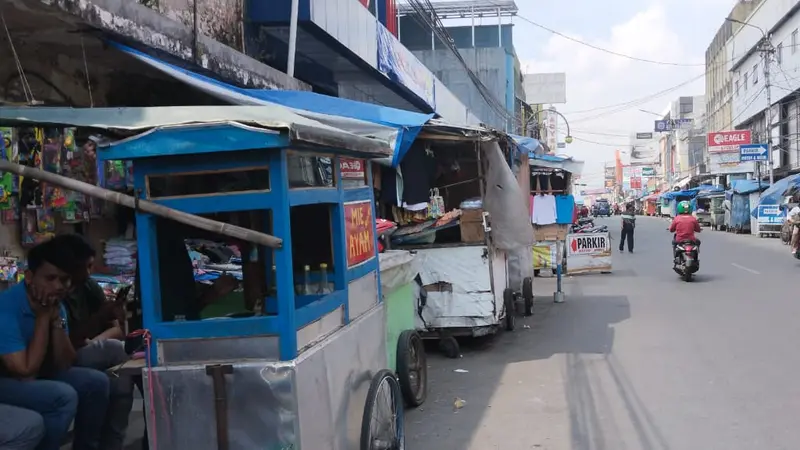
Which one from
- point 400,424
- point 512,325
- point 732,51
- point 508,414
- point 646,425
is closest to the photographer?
point 400,424

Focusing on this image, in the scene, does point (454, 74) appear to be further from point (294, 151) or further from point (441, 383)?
point (294, 151)

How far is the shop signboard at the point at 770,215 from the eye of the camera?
2797 centimetres

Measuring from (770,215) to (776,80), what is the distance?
12.5 meters

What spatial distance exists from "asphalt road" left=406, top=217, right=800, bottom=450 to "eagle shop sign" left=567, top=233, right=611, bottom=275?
4219 millimetres

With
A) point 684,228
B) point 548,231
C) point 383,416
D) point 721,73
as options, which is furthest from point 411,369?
point 721,73

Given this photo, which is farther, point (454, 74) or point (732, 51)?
point (732, 51)

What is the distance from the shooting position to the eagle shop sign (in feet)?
52.5

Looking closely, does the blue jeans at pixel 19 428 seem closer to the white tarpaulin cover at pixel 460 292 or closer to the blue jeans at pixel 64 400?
the blue jeans at pixel 64 400

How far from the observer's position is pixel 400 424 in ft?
14.9

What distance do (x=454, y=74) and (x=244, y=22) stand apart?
2978 centimetres

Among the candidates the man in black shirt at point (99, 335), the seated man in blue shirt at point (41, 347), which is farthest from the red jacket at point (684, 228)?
the seated man in blue shirt at point (41, 347)

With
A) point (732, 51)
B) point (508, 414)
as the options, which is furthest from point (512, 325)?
point (732, 51)

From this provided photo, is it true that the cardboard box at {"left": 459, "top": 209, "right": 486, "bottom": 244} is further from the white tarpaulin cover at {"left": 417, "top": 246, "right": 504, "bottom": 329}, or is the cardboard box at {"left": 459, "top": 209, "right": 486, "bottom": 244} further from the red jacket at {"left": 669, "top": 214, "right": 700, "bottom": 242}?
the red jacket at {"left": 669, "top": 214, "right": 700, "bottom": 242}

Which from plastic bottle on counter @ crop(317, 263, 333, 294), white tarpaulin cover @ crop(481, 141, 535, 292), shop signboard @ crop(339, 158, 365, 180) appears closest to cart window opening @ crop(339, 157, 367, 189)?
shop signboard @ crop(339, 158, 365, 180)
